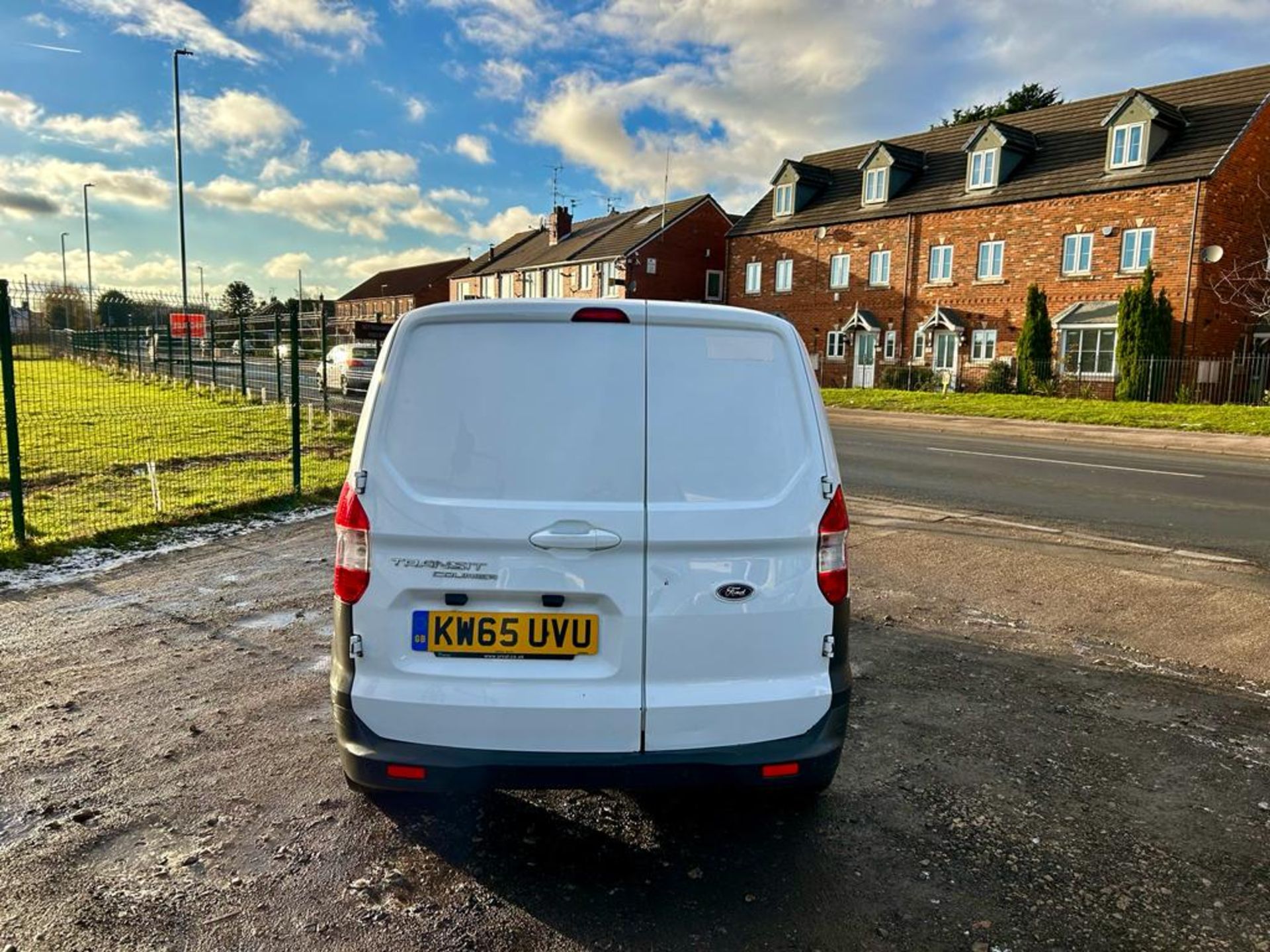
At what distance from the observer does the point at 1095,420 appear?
69.6 ft

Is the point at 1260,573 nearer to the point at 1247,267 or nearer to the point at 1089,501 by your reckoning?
the point at 1089,501

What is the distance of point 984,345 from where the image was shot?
104 ft

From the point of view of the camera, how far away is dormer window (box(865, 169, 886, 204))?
3566cm

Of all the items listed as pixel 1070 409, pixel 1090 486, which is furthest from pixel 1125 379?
pixel 1090 486

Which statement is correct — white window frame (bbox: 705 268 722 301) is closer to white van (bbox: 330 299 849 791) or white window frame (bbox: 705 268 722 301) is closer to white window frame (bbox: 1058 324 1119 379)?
white window frame (bbox: 1058 324 1119 379)

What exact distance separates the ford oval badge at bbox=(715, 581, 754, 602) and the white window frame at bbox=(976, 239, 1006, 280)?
32.5 meters

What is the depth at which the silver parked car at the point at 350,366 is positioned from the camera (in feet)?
58.4

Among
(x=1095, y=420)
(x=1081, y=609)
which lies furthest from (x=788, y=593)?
(x=1095, y=420)

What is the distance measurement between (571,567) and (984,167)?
3484 cm

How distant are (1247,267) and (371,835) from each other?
108 ft

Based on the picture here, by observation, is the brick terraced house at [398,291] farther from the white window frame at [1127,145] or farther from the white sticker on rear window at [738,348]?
the white sticker on rear window at [738,348]

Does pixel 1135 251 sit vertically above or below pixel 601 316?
above

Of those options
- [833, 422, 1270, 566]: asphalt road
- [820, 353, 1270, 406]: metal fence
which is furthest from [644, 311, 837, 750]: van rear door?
[820, 353, 1270, 406]: metal fence

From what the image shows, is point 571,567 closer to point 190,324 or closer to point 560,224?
point 190,324
